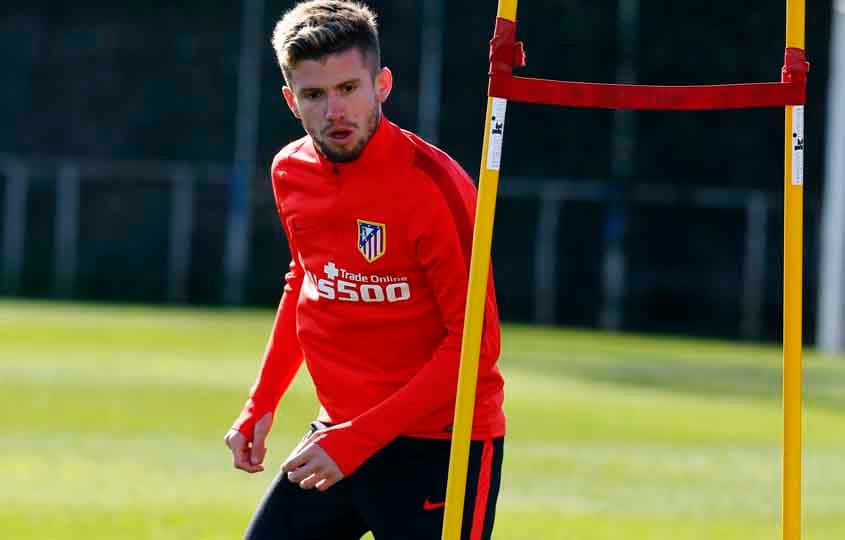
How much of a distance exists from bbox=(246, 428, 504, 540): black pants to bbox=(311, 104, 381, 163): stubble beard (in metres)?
0.72

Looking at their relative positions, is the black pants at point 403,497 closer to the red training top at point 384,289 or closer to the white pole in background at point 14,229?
the red training top at point 384,289

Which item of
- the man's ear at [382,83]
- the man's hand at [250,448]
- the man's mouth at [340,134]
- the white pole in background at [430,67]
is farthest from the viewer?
the white pole in background at [430,67]

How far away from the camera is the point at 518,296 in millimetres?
29484

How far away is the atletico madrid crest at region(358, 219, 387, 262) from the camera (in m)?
4.36

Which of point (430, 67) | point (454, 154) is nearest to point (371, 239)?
point (454, 154)

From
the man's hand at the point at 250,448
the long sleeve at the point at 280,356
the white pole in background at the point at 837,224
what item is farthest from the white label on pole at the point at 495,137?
the white pole in background at the point at 837,224

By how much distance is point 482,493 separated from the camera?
4.37m

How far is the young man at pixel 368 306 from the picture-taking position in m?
4.22

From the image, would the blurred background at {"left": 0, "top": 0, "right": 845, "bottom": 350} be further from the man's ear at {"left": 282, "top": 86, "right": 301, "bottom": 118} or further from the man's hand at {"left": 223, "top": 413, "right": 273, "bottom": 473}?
the man's ear at {"left": 282, "top": 86, "right": 301, "bottom": 118}

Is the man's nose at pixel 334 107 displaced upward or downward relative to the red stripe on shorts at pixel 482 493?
upward

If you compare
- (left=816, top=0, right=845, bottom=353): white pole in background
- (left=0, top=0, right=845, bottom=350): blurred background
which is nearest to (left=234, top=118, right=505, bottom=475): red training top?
(left=816, top=0, right=845, bottom=353): white pole in background

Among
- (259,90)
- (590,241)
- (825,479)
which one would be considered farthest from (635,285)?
(825,479)

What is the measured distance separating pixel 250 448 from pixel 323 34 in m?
1.18

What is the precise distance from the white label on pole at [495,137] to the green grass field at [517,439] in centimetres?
426
